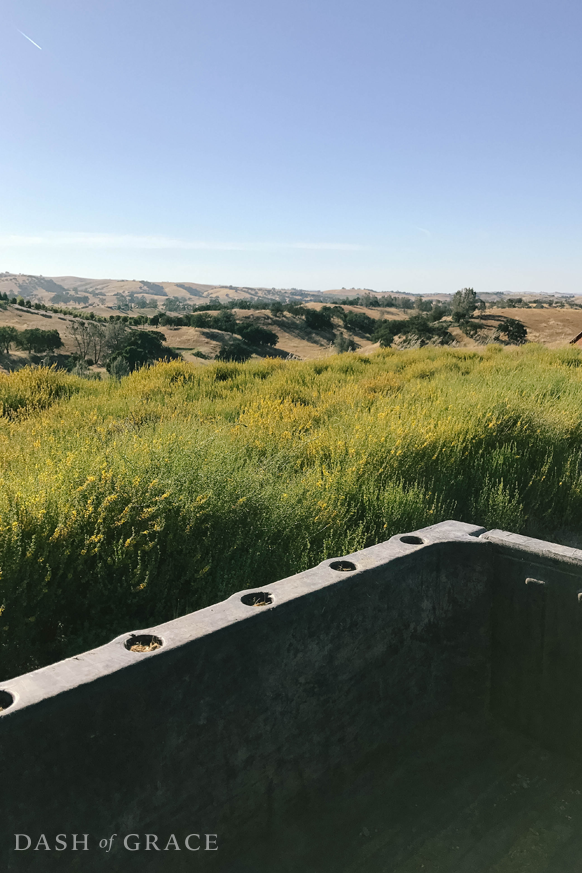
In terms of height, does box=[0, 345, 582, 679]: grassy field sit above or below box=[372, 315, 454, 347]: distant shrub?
above

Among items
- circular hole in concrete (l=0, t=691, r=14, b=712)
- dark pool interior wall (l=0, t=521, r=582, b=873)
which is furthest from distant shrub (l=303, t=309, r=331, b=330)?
circular hole in concrete (l=0, t=691, r=14, b=712)

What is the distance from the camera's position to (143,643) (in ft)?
7.30

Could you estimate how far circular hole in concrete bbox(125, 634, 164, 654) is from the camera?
7.13 ft

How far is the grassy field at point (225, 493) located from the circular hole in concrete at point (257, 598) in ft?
3.04

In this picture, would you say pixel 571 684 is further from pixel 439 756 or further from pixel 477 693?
pixel 439 756

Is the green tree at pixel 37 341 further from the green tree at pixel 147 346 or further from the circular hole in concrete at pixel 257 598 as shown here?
the circular hole in concrete at pixel 257 598

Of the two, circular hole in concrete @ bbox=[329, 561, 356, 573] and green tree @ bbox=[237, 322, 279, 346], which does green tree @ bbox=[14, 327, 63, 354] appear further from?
circular hole in concrete @ bbox=[329, 561, 356, 573]

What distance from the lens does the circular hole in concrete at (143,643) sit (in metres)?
2.17

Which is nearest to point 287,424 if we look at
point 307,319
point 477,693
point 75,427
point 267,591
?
point 75,427

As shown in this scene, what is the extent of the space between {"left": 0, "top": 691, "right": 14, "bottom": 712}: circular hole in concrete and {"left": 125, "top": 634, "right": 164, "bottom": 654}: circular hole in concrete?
414 millimetres

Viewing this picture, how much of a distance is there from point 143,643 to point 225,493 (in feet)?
6.43

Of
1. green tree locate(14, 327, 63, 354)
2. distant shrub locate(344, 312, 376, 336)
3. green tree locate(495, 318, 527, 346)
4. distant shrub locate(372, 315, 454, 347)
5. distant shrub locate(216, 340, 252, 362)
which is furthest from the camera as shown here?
distant shrub locate(344, 312, 376, 336)

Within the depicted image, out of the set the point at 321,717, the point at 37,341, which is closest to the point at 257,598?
the point at 321,717

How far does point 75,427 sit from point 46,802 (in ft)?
16.8
